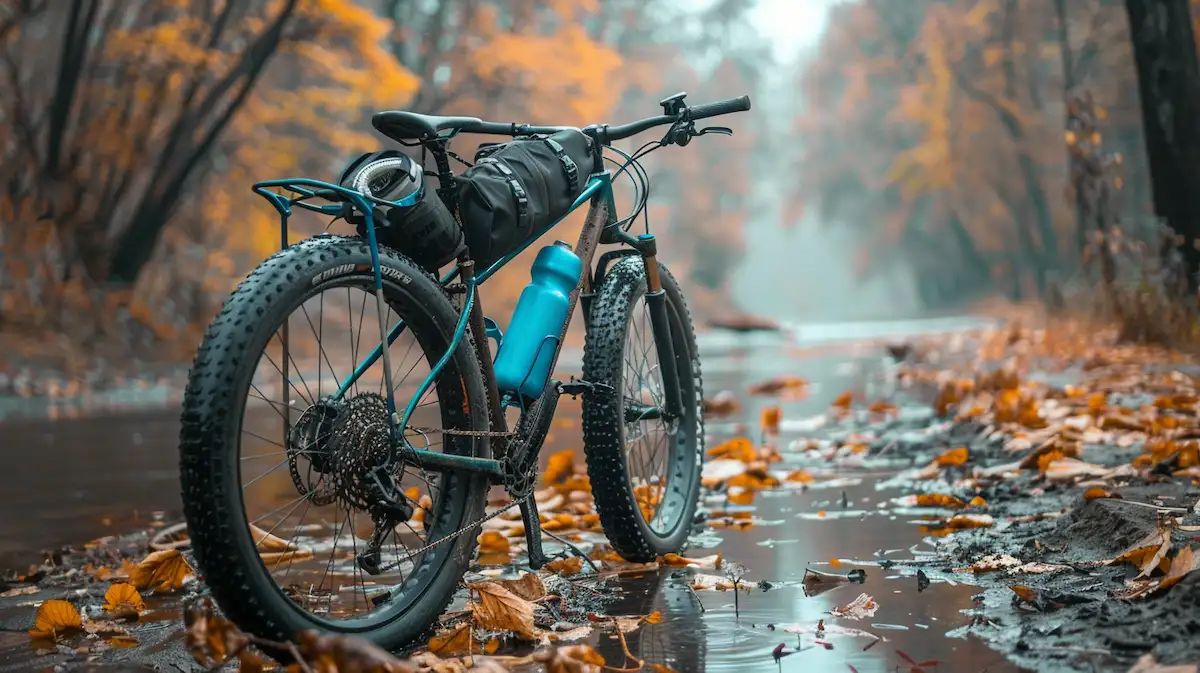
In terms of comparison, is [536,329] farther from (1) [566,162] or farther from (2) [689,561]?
(2) [689,561]

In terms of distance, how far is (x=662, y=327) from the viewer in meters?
4.33

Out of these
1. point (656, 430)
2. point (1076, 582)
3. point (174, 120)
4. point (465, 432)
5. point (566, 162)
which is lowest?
point (1076, 582)

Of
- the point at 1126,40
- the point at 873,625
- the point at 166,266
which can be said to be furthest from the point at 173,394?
the point at 1126,40

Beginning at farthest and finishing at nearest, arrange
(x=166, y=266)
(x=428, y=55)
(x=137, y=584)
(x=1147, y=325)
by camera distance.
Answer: (x=428, y=55)
(x=166, y=266)
(x=1147, y=325)
(x=137, y=584)

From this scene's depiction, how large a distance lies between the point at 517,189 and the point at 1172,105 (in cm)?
846

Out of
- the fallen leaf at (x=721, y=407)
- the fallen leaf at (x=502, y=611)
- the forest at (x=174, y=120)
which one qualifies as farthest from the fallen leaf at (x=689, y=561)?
the forest at (x=174, y=120)

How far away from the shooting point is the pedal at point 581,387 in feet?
12.0

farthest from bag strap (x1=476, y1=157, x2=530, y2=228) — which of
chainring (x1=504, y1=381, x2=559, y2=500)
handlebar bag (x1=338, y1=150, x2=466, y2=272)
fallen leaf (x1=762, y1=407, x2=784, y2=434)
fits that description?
fallen leaf (x1=762, y1=407, x2=784, y2=434)

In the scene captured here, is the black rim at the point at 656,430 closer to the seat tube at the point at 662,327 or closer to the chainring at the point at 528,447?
the seat tube at the point at 662,327

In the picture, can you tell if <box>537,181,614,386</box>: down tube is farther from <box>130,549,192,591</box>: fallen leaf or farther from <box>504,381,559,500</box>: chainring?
<box>130,549,192,591</box>: fallen leaf

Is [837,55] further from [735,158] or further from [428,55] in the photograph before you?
[428,55]

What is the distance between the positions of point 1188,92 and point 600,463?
8276mm

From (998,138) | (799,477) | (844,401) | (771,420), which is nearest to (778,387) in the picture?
(844,401)

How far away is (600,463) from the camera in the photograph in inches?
146
